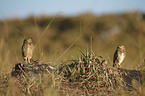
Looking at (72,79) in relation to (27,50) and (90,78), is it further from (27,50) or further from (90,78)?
(27,50)

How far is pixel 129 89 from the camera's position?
236 centimetres

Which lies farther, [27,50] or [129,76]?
[27,50]

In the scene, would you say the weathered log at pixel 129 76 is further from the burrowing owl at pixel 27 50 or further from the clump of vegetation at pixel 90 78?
the burrowing owl at pixel 27 50

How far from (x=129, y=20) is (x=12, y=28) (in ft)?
25.9

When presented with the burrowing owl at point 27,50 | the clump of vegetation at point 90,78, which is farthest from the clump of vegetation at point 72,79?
the burrowing owl at point 27,50

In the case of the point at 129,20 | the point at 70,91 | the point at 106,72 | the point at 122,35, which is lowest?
the point at 70,91

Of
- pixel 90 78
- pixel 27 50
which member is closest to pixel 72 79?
pixel 90 78

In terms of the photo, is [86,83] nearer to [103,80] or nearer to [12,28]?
[103,80]

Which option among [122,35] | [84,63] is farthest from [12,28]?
[84,63]

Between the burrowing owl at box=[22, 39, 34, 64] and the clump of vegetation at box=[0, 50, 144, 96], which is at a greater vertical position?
the burrowing owl at box=[22, 39, 34, 64]

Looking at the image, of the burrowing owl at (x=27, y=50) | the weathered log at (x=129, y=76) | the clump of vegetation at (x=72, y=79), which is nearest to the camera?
the clump of vegetation at (x=72, y=79)

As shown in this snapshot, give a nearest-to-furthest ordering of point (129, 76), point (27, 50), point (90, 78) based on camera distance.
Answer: point (90, 78) < point (129, 76) < point (27, 50)

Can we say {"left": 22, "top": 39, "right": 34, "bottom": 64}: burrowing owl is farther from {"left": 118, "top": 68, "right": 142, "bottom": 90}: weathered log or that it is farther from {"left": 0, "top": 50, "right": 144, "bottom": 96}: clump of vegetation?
{"left": 118, "top": 68, "right": 142, "bottom": 90}: weathered log

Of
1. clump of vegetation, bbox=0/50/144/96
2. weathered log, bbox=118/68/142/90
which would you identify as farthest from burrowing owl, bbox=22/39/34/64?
weathered log, bbox=118/68/142/90
